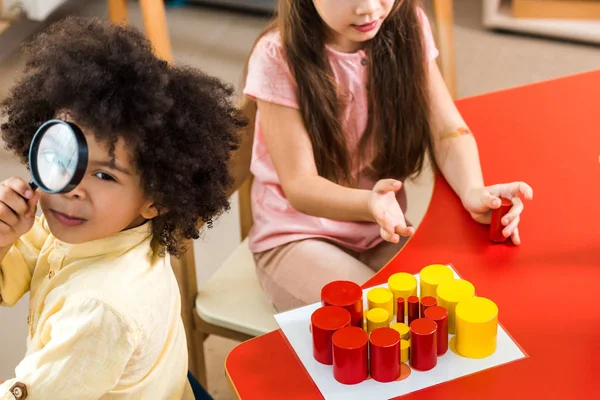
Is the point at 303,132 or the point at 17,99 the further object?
the point at 303,132

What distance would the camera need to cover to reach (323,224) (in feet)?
4.76

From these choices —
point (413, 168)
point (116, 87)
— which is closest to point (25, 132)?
point (116, 87)

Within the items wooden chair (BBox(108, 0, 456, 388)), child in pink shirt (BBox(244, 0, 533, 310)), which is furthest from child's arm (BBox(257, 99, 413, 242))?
wooden chair (BBox(108, 0, 456, 388))

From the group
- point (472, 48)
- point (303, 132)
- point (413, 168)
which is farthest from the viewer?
point (472, 48)

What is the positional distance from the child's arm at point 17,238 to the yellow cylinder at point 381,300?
16.2 inches

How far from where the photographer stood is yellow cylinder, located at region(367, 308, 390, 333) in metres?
0.94

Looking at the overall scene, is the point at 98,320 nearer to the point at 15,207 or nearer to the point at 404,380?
the point at 15,207

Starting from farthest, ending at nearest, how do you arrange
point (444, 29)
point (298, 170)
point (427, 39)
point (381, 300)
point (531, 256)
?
point (444, 29) < point (427, 39) < point (298, 170) < point (531, 256) < point (381, 300)

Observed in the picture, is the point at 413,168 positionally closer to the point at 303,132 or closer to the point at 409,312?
the point at 303,132

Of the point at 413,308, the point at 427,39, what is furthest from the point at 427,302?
the point at 427,39

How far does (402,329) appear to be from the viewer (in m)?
0.93

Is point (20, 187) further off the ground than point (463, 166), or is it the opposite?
point (20, 187)

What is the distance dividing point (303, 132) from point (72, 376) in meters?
0.60

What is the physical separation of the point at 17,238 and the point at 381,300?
0.45 m
